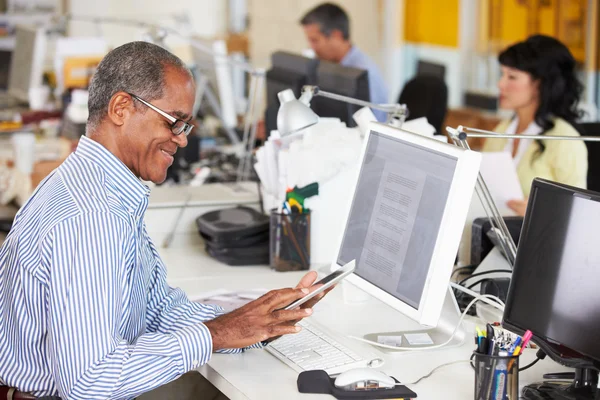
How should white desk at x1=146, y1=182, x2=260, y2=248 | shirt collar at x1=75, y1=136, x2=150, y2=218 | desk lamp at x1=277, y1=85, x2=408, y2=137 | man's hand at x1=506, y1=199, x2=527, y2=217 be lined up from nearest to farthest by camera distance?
shirt collar at x1=75, y1=136, x2=150, y2=218
desk lamp at x1=277, y1=85, x2=408, y2=137
man's hand at x1=506, y1=199, x2=527, y2=217
white desk at x1=146, y1=182, x2=260, y2=248

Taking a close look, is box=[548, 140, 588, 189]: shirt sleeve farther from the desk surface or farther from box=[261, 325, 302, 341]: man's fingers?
box=[261, 325, 302, 341]: man's fingers

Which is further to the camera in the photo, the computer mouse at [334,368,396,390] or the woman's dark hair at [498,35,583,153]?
the woman's dark hair at [498,35,583,153]

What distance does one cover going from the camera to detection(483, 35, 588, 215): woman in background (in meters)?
3.14

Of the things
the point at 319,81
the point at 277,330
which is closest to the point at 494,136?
the point at 277,330

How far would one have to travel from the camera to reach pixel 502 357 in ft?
4.66

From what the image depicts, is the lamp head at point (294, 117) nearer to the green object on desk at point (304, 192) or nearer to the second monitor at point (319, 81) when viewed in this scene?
the green object on desk at point (304, 192)

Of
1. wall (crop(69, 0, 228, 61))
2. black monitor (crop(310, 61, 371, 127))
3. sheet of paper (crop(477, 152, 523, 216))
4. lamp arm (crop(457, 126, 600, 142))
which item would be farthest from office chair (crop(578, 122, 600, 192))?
wall (crop(69, 0, 228, 61))

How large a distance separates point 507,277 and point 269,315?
66 centimetres

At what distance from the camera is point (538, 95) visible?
3270mm

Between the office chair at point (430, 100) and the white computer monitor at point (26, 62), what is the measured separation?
2263 mm

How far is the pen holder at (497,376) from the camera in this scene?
4.67 ft

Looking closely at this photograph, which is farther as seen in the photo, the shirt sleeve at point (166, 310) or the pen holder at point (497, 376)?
the shirt sleeve at point (166, 310)

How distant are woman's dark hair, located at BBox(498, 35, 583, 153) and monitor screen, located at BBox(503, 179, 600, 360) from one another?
1.80 metres

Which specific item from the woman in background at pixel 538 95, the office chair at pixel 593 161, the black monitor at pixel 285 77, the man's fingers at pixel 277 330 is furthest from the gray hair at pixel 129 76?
the office chair at pixel 593 161
